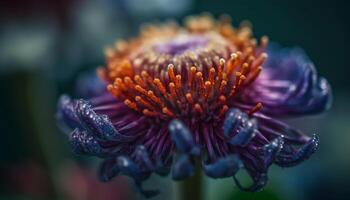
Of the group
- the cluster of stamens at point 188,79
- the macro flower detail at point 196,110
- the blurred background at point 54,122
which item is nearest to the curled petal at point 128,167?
the macro flower detail at point 196,110

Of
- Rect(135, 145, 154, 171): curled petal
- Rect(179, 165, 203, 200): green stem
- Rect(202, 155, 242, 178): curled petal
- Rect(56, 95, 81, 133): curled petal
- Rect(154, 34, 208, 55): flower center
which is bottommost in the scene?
Rect(179, 165, 203, 200): green stem

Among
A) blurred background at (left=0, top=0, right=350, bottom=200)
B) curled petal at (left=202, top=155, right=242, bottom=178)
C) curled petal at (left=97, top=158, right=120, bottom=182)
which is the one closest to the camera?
curled petal at (left=202, top=155, right=242, bottom=178)

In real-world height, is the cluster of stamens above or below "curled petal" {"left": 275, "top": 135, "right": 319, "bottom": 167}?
above

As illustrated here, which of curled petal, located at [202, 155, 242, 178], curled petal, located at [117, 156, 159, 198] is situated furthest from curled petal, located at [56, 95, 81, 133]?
curled petal, located at [202, 155, 242, 178]

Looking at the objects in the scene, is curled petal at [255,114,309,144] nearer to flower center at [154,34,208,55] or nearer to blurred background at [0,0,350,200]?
flower center at [154,34,208,55]

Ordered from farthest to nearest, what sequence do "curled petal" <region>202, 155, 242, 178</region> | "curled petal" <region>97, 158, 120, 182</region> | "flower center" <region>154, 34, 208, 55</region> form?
"flower center" <region>154, 34, 208, 55</region>
"curled petal" <region>97, 158, 120, 182</region>
"curled petal" <region>202, 155, 242, 178</region>

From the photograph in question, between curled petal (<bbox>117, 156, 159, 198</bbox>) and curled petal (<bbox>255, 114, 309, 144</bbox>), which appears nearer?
curled petal (<bbox>117, 156, 159, 198</bbox>)

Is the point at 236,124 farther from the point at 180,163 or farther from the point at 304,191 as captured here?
the point at 304,191

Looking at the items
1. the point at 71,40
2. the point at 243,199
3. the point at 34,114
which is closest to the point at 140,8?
the point at 71,40
